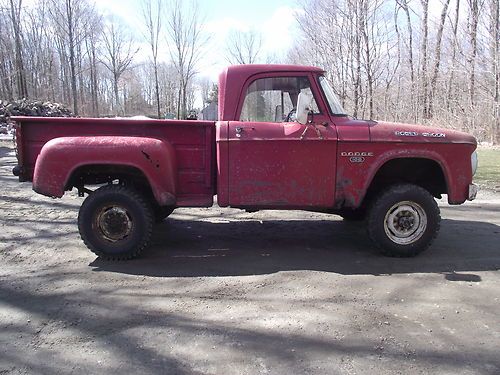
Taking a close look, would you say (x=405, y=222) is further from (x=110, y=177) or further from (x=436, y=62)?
(x=436, y=62)

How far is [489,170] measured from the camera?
11953 millimetres

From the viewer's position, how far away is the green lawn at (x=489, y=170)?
33.1 ft

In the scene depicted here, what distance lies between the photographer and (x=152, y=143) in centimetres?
453

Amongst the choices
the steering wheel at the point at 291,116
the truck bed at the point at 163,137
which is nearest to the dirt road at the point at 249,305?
the truck bed at the point at 163,137

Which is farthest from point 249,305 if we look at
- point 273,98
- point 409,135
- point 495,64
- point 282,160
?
point 495,64

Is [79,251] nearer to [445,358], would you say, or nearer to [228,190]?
[228,190]

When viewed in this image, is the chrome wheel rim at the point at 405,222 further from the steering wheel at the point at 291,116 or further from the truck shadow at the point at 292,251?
the steering wheel at the point at 291,116

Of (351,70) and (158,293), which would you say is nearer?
(158,293)

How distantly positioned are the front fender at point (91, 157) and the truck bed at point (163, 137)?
6.0 inches

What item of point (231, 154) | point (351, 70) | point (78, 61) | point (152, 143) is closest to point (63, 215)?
point (152, 143)

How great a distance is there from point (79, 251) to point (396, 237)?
375 centimetres

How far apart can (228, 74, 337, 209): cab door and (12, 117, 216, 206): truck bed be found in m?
0.28

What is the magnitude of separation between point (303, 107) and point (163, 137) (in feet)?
5.14

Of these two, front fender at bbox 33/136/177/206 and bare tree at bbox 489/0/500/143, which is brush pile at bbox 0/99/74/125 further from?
bare tree at bbox 489/0/500/143
